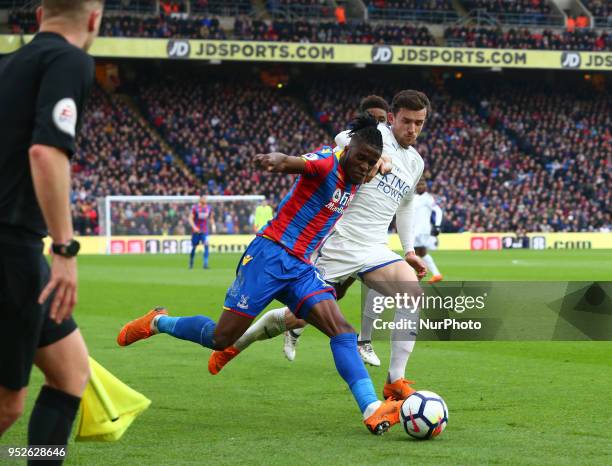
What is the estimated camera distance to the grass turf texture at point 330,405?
19.6 feet

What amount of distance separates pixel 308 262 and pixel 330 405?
1.23 metres

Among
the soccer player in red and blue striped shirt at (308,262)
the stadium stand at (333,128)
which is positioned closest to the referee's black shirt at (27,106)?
the soccer player in red and blue striped shirt at (308,262)

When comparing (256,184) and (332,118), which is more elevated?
(332,118)

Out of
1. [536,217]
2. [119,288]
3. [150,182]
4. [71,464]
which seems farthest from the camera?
[536,217]

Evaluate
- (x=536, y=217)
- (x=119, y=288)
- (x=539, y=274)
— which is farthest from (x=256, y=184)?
(x=119, y=288)

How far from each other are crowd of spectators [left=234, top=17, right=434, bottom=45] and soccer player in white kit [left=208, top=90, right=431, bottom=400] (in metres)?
37.3

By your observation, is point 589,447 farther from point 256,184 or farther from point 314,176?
point 256,184

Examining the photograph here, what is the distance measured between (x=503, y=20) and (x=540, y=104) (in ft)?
14.5

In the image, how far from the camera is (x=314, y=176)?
6.90 metres

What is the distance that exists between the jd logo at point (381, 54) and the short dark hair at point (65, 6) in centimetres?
4259

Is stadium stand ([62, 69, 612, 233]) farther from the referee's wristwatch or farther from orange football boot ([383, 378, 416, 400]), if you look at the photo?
the referee's wristwatch

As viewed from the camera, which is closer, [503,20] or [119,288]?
[119,288]

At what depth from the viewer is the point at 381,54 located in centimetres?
4622
